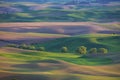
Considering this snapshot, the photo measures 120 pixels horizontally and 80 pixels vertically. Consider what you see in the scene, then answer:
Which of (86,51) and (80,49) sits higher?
(80,49)

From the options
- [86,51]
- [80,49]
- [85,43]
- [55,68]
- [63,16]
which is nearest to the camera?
[55,68]

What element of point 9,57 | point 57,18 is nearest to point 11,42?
point 9,57

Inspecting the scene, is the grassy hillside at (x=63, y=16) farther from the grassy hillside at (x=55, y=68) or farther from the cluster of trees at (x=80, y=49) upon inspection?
the grassy hillside at (x=55, y=68)

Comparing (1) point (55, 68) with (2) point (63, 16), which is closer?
(1) point (55, 68)

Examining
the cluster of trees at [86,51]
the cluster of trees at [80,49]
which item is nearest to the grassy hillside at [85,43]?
the cluster of trees at [80,49]

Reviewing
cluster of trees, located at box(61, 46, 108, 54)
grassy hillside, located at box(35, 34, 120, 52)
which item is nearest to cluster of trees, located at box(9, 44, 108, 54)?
cluster of trees, located at box(61, 46, 108, 54)

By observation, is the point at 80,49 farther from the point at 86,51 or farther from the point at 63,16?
the point at 63,16

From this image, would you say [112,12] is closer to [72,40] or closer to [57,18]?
[57,18]

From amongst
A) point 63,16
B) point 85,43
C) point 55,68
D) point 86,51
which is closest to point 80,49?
point 86,51
